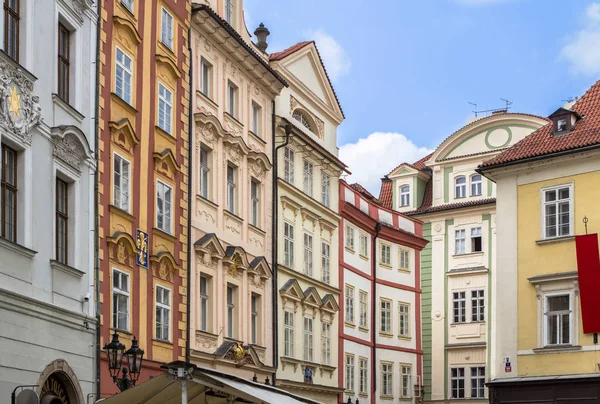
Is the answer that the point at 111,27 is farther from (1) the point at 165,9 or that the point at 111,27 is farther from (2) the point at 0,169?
(2) the point at 0,169

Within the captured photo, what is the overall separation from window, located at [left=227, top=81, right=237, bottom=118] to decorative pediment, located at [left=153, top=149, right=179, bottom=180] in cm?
547

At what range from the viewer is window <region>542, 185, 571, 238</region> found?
33656 mm

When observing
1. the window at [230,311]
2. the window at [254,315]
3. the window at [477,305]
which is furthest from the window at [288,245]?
the window at [477,305]

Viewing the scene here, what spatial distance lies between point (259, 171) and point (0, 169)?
1715 centimetres

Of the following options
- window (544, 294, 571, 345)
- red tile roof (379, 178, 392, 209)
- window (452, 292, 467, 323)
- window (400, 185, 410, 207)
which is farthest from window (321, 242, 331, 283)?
red tile roof (379, 178, 392, 209)

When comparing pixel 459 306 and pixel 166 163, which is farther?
pixel 459 306

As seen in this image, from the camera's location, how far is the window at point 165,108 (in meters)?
27.5

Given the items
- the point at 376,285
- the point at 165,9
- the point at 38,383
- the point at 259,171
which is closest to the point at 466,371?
the point at 376,285

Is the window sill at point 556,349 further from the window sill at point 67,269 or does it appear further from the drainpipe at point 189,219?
the window sill at point 67,269

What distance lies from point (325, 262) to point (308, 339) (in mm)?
3528

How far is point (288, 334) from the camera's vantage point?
37.0 m

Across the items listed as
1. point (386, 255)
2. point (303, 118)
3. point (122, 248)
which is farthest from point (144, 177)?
point (386, 255)

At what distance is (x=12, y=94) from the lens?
18719 millimetres

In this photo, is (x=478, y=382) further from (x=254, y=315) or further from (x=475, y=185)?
(x=254, y=315)
